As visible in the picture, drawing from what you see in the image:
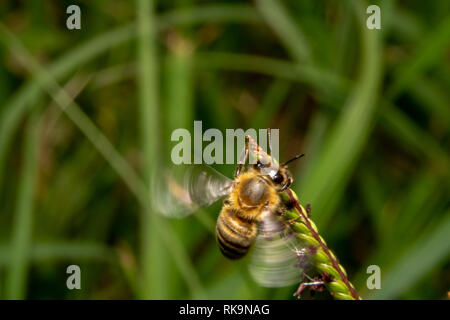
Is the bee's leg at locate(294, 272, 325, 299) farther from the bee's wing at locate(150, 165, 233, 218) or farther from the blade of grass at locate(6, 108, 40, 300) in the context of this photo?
the blade of grass at locate(6, 108, 40, 300)

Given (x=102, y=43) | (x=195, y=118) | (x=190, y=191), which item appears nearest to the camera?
(x=190, y=191)

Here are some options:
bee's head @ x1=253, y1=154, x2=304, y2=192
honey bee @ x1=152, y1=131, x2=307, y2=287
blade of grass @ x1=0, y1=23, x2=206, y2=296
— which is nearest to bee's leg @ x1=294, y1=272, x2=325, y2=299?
honey bee @ x1=152, y1=131, x2=307, y2=287

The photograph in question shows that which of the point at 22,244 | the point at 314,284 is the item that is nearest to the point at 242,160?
the point at 314,284

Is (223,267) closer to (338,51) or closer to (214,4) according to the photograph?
(338,51)

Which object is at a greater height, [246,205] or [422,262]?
[246,205]

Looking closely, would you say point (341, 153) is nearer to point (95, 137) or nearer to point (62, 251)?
point (95, 137)

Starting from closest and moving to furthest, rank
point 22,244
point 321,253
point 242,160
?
point 321,253, point 242,160, point 22,244
